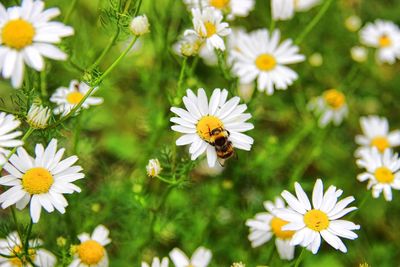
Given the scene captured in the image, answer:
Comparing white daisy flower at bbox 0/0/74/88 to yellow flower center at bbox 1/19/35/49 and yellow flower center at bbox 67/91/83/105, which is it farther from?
yellow flower center at bbox 67/91/83/105

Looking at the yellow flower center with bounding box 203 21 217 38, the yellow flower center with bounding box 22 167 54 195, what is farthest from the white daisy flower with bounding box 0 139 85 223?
the yellow flower center with bounding box 203 21 217 38

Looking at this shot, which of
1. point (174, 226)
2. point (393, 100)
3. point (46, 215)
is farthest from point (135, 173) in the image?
point (393, 100)

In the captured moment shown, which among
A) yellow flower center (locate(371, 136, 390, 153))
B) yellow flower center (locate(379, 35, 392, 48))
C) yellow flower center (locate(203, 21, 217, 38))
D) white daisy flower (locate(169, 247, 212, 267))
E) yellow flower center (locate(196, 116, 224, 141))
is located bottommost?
white daisy flower (locate(169, 247, 212, 267))

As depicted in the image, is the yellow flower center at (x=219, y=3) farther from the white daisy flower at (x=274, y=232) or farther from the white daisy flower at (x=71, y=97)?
the white daisy flower at (x=274, y=232)

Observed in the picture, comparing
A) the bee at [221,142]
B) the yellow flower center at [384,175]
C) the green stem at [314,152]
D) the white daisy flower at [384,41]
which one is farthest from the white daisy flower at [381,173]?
the white daisy flower at [384,41]

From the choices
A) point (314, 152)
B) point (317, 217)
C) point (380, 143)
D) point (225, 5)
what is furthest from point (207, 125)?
point (380, 143)

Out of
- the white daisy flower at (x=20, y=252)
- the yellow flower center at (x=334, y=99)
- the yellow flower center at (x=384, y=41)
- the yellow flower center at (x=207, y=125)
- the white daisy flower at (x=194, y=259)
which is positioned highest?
the yellow flower center at (x=384, y=41)

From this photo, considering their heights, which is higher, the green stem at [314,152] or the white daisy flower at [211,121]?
the white daisy flower at [211,121]
